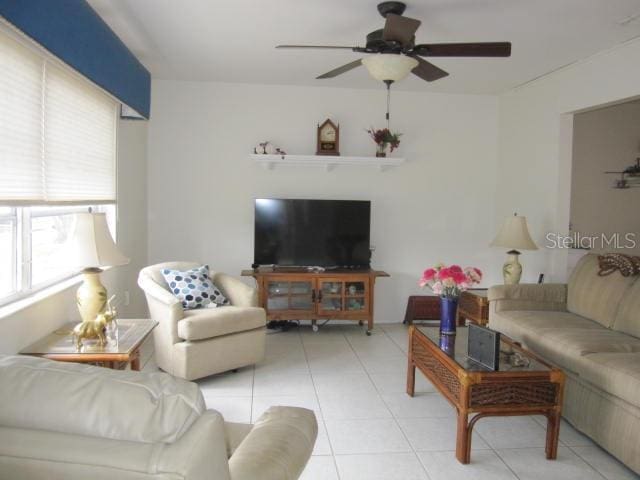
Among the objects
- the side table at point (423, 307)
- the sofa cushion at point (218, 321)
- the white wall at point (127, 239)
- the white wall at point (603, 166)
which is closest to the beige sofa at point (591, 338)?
the side table at point (423, 307)

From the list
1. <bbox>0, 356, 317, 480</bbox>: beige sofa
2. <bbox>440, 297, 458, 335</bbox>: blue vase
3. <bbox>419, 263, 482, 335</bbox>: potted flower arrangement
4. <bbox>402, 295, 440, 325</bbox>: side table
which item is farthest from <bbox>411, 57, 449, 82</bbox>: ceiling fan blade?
<bbox>402, 295, 440, 325</bbox>: side table

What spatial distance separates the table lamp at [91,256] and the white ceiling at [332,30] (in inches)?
54.8

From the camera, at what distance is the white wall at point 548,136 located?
3887 millimetres

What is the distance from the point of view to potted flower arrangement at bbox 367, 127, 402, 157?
5.23 meters

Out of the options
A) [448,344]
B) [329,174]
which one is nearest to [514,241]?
[448,344]

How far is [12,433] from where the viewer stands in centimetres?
113

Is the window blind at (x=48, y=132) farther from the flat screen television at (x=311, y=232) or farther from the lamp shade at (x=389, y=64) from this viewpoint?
the lamp shade at (x=389, y=64)

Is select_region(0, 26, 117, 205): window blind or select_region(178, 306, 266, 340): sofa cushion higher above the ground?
select_region(0, 26, 117, 205): window blind

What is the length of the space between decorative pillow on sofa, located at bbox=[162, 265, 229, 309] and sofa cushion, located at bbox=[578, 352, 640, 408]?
2624 mm

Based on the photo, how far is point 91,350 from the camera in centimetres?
269

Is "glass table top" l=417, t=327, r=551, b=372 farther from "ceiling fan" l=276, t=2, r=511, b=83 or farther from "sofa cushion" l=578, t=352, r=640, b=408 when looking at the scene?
"ceiling fan" l=276, t=2, r=511, b=83

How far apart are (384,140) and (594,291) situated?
2.42 m

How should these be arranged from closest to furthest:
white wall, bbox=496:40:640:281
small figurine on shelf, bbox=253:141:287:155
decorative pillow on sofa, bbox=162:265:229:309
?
1. white wall, bbox=496:40:640:281
2. decorative pillow on sofa, bbox=162:265:229:309
3. small figurine on shelf, bbox=253:141:287:155

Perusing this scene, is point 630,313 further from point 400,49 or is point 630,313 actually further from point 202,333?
point 202,333
